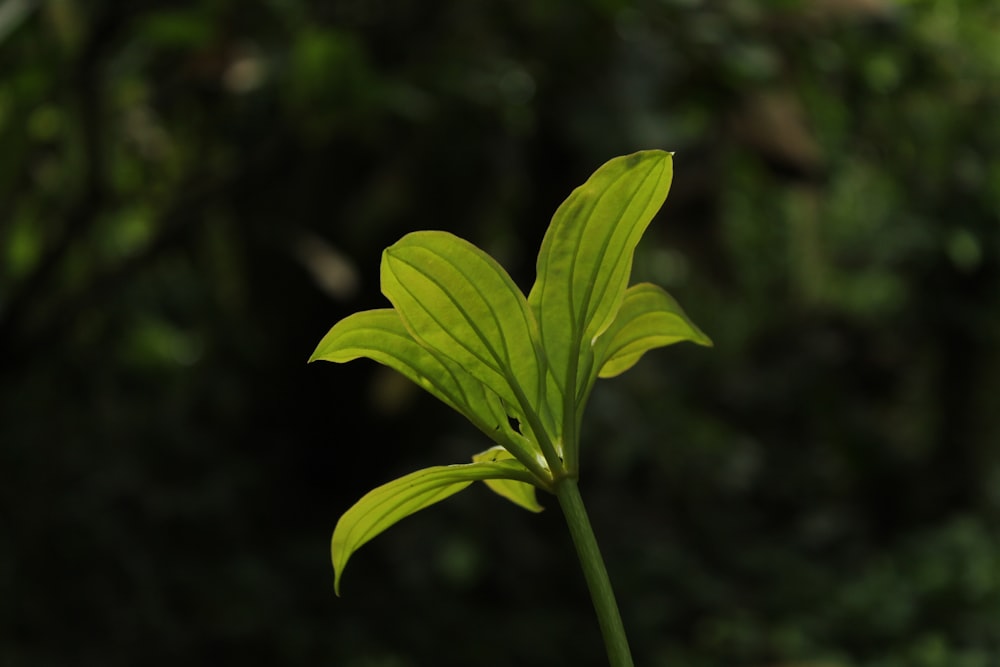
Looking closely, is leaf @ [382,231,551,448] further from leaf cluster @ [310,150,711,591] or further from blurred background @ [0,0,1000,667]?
blurred background @ [0,0,1000,667]

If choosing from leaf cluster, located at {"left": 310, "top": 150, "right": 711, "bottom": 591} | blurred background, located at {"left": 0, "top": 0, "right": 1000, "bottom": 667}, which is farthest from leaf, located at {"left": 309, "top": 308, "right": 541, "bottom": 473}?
blurred background, located at {"left": 0, "top": 0, "right": 1000, "bottom": 667}

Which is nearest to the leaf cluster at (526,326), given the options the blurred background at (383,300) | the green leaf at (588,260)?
the green leaf at (588,260)

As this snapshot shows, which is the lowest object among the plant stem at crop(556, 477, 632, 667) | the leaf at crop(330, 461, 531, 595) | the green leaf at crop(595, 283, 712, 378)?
the plant stem at crop(556, 477, 632, 667)

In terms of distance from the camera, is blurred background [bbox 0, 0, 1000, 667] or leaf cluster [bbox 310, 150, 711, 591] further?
blurred background [bbox 0, 0, 1000, 667]

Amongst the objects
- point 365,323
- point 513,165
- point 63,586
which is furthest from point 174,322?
point 365,323

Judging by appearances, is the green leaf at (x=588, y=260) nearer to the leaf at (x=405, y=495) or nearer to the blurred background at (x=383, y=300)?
the leaf at (x=405, y=495)

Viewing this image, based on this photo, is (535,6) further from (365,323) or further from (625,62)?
(365,323)
